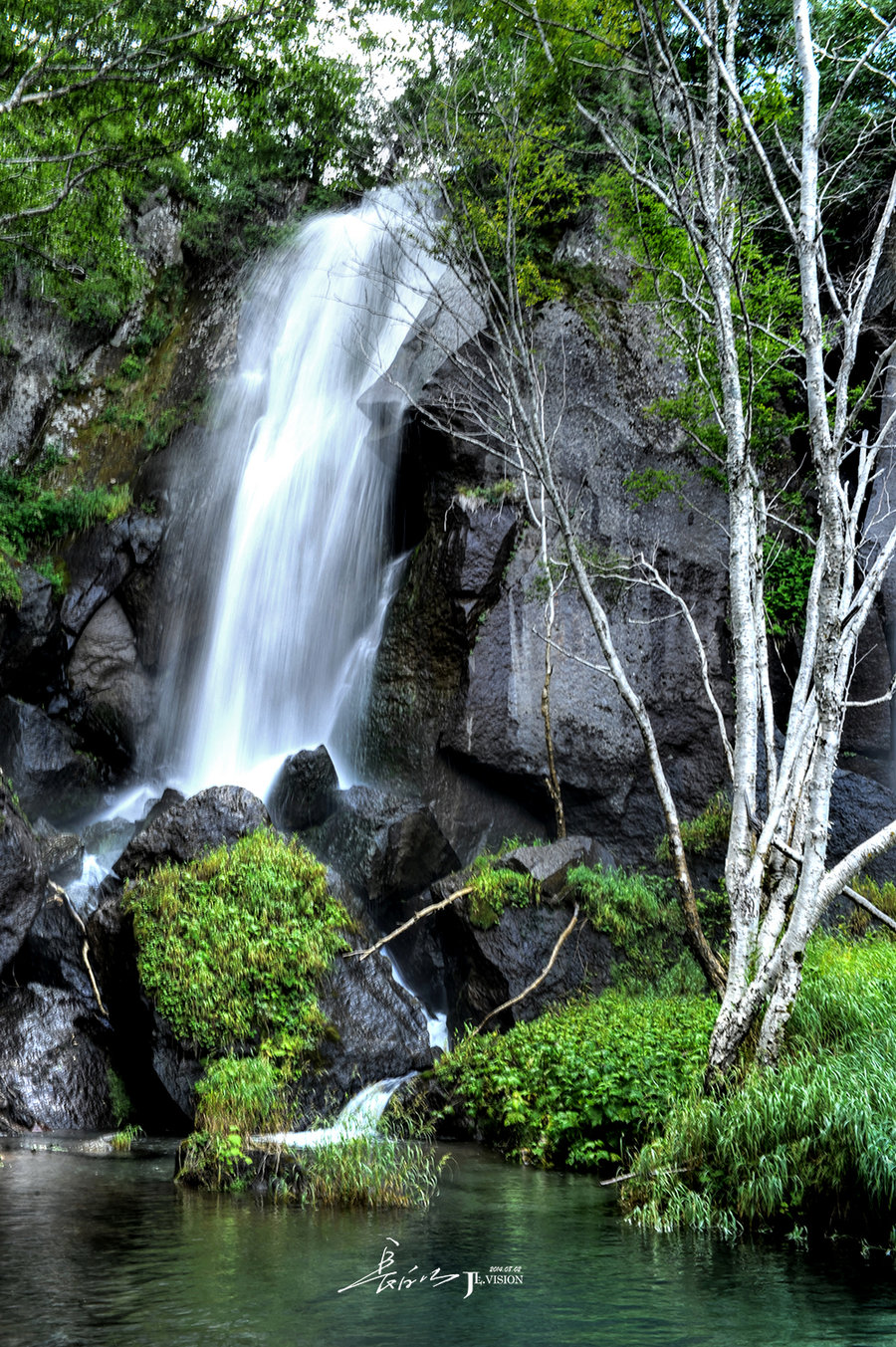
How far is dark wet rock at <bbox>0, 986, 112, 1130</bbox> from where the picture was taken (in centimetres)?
1037

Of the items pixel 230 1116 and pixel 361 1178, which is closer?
pixel 361 1178

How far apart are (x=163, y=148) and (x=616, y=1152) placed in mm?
13925

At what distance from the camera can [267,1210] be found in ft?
21.5

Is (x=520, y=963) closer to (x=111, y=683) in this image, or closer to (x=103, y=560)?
(x=111, y=683)

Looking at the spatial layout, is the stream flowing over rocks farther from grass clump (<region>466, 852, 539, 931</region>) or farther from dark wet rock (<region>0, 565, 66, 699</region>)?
grass clump (<region>466, 852, 539, 931</region>)

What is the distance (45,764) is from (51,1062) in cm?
632

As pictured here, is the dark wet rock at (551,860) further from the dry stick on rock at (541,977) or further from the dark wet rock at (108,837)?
the dark wet rock at (108,837)

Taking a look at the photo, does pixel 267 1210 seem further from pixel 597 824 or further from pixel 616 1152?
pixel 597 824

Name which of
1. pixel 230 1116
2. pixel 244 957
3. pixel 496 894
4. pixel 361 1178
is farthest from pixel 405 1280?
pixel 496 894

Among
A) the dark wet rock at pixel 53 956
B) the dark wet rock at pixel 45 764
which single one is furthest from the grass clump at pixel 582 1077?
the dark wet rock at pixel 45 764

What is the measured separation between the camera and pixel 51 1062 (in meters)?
10.7

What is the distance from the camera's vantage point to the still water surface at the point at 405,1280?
161 inches

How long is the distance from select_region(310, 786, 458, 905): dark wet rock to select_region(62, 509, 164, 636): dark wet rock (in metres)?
6.63

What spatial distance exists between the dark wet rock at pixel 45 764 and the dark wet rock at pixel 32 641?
37 centimetres
